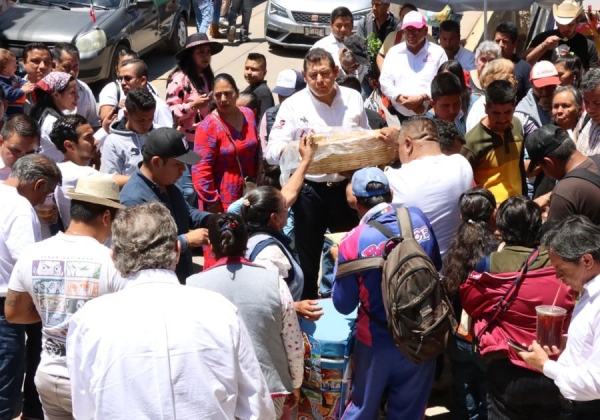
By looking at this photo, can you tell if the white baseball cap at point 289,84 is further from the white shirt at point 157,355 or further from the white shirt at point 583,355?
the white shirt at point 157,355

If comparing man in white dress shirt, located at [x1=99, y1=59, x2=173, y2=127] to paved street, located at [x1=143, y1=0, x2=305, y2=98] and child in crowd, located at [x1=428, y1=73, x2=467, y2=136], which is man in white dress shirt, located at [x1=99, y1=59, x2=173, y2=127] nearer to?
child in crowd, located at [x1=428, y1=73, x2=467, y2=136]

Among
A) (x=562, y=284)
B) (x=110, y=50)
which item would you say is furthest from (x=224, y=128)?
(x=110, y=50)

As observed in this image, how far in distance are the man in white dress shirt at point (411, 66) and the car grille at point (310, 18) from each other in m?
6.27

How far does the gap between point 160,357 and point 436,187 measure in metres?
2.75

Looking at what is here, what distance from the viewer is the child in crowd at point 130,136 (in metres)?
6.73

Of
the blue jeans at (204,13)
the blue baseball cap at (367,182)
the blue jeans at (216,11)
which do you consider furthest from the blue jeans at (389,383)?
the blue jeans at (216,11)

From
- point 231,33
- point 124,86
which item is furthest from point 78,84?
point 231,33

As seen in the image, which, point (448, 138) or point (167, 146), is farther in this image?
point (448, 138)

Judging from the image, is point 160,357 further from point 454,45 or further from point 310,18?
point 310,18

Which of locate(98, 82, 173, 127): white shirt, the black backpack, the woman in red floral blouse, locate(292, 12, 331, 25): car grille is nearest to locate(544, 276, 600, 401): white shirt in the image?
the black backpack

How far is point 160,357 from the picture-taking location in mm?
3178

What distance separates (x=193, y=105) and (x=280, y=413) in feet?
13.2

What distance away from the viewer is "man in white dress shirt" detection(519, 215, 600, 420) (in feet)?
13.2

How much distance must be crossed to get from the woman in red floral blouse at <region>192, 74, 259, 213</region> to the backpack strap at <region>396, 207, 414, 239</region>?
8.08 ft
